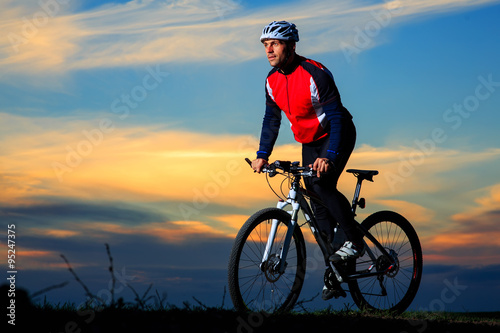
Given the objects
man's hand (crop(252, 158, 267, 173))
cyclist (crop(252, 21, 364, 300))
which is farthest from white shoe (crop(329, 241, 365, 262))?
man's hand (crop(252, 158, 267, 173))

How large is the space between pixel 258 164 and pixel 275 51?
1.21 m

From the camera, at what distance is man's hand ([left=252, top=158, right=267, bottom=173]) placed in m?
6.05

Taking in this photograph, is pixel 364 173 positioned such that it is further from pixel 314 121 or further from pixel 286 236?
pixel 286 236

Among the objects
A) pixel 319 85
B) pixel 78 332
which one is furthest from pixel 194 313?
pixel 319 85

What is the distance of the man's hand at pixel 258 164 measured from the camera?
6055mm

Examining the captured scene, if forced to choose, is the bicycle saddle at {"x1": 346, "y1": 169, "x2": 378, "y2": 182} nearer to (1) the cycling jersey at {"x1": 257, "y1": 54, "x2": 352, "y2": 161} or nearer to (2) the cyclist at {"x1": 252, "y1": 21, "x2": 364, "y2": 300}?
(2) the cyclist at {"x1": 252, "y1": 21, "x2": 364, "y2": 300}

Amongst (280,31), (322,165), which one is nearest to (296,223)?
(322,165)

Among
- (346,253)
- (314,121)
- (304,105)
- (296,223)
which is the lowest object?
(346,253)

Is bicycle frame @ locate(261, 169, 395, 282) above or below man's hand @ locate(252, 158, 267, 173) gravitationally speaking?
below

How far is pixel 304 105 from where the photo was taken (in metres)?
6.24

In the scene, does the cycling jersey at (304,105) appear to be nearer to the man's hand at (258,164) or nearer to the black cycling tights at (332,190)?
the black cycling tights at (332,190)

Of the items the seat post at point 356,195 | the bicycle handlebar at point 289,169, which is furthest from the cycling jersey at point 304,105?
the seat post at point 356,195

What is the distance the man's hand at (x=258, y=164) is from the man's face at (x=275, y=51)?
1.03 m

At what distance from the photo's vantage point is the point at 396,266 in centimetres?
728
